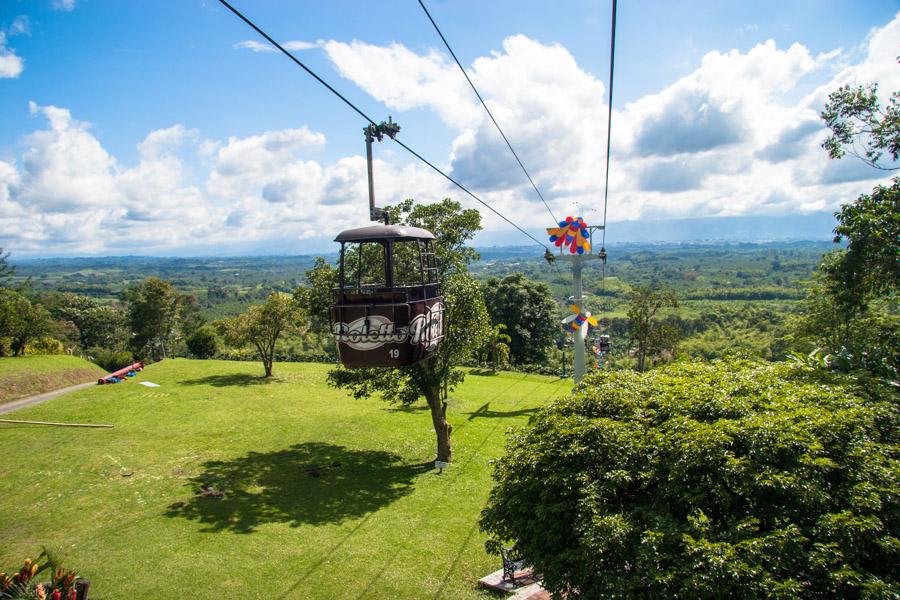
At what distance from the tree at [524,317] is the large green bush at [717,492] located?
39130mm

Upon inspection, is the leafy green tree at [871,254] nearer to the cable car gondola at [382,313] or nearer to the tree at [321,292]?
the cable car gondola at [382,313]

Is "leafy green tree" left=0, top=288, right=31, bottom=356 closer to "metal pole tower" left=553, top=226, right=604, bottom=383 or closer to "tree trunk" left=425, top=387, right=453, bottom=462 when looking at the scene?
"tree trunk" left=425, top=387, right=453, bottom=462

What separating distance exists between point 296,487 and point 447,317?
8340mm

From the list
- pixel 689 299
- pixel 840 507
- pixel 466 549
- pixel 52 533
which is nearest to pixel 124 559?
pixel 52 533

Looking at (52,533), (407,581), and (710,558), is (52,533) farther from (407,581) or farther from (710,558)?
(710,558)

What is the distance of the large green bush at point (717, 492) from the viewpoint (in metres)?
5.91

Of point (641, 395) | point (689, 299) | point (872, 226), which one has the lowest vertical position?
point (689, 299)

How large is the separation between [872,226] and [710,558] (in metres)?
11.7

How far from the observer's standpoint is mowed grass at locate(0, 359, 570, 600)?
12.0 meters

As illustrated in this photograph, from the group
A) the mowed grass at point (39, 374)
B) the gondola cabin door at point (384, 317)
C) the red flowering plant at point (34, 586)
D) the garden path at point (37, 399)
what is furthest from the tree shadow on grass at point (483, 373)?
the red flowering plant at point (34, 586)

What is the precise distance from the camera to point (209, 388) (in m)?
31.4

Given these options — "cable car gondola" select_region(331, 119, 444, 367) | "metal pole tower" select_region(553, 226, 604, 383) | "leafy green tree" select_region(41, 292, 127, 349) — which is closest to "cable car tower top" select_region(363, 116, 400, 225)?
"cable car gondola" select_region(331, 119, 444, 367)

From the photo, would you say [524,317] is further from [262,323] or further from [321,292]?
[321,292]

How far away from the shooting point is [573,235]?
76.0ft
